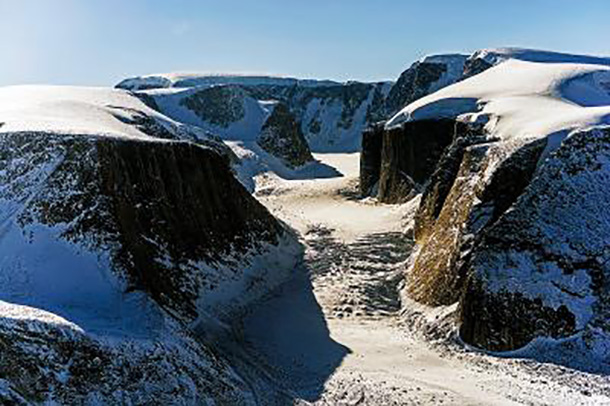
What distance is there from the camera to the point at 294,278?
29891 millimetres

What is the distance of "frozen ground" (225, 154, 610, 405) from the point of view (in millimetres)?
17750

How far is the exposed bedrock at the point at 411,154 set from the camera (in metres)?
44.1

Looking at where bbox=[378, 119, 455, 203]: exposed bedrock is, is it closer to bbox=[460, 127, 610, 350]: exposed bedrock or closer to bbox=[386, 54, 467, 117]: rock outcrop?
bbox=[460, 127, 610, 350]: exposed bedrock

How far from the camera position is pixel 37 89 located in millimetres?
48906

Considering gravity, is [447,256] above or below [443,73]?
below

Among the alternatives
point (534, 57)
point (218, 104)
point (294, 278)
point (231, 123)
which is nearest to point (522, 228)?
point (294, 278)

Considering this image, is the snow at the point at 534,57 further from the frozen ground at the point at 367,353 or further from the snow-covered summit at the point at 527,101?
the frozen ground at the point at 367,353

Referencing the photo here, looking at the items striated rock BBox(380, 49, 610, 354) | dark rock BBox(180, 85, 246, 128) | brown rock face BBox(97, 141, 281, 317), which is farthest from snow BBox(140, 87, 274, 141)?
striated rock BBox(380, 49, 610, 354)

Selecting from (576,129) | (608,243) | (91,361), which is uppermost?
(576,129)

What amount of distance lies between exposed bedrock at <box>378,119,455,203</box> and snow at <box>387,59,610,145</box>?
88 cm

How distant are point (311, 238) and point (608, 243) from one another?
18593mm

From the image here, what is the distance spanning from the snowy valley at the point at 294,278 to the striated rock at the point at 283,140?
40435 mm

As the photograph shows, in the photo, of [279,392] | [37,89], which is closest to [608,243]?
[279,392]

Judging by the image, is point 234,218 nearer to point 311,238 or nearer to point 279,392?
point 311,238
